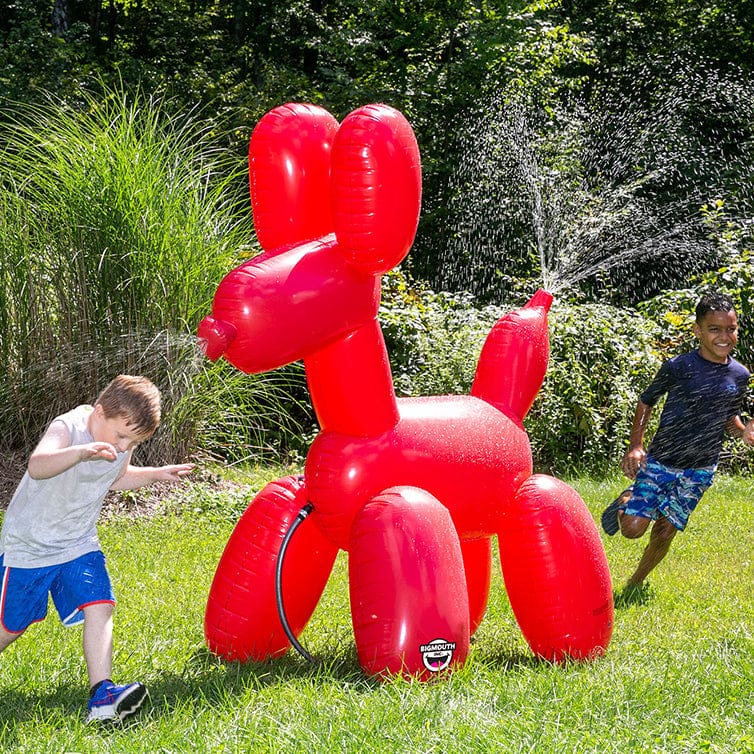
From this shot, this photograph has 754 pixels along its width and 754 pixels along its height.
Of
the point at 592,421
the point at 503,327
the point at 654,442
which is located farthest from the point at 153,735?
the point at 592,421

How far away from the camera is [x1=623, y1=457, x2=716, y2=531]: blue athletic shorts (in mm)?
4676

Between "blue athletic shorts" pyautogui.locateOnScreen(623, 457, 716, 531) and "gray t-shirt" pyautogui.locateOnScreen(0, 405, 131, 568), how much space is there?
2.56m

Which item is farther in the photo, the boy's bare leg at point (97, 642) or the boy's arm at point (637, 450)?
the boy's arm at point (637, 450)

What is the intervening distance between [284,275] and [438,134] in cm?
1004

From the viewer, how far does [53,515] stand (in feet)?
10.1

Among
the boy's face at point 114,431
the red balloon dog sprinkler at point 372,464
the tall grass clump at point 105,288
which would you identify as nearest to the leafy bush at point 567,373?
the tall grass clump at point 105,288

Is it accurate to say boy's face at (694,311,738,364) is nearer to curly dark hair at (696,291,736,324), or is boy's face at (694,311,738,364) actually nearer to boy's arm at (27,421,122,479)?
curly dark hair at (696,291,736,324)

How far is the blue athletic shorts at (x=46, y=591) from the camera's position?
120 inches

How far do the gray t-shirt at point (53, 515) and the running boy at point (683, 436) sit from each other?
8.07ft

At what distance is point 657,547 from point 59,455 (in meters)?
2.80

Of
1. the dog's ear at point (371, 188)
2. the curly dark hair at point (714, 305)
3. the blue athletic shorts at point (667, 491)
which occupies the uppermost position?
the dog's ear at point (371, 188)

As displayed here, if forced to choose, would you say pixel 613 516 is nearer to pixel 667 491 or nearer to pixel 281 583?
pixel 667 491

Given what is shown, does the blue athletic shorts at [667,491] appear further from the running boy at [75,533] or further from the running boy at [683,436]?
the running boy at [75,533]

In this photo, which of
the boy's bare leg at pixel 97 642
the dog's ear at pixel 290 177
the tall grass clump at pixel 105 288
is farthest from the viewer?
the tall grass clump at pixel 105 288
